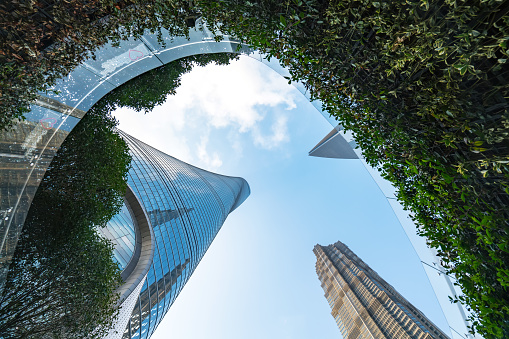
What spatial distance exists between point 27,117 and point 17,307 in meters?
6.65

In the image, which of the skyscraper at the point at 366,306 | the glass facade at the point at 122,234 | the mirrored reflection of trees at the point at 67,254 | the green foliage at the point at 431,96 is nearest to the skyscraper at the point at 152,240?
the glass facade at the point at 122,234

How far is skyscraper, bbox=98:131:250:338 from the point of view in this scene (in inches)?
676

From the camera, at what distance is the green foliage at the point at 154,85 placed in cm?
988

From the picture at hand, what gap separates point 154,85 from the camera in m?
10.6

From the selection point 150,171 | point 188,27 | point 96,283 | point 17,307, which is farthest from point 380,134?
point 150,171

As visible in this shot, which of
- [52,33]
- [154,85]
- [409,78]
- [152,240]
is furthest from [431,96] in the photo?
[152,240]

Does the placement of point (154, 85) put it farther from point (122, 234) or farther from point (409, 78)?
point (122, 234)

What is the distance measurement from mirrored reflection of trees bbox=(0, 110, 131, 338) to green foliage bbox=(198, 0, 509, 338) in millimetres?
8062

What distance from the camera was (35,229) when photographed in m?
7.39

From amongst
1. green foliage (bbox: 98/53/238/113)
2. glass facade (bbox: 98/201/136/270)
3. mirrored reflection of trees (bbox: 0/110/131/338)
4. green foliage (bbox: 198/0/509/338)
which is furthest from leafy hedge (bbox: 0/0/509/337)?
glass facade (bbox: 98/201/136/270)

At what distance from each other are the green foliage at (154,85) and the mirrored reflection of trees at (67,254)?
5.11 feet

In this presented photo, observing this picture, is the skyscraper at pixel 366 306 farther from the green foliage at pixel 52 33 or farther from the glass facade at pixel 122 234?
the green foliage at pixel 52 33

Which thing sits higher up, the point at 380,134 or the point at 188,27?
the point at 188,27

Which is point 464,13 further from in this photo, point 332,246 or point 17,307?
point 332,246
